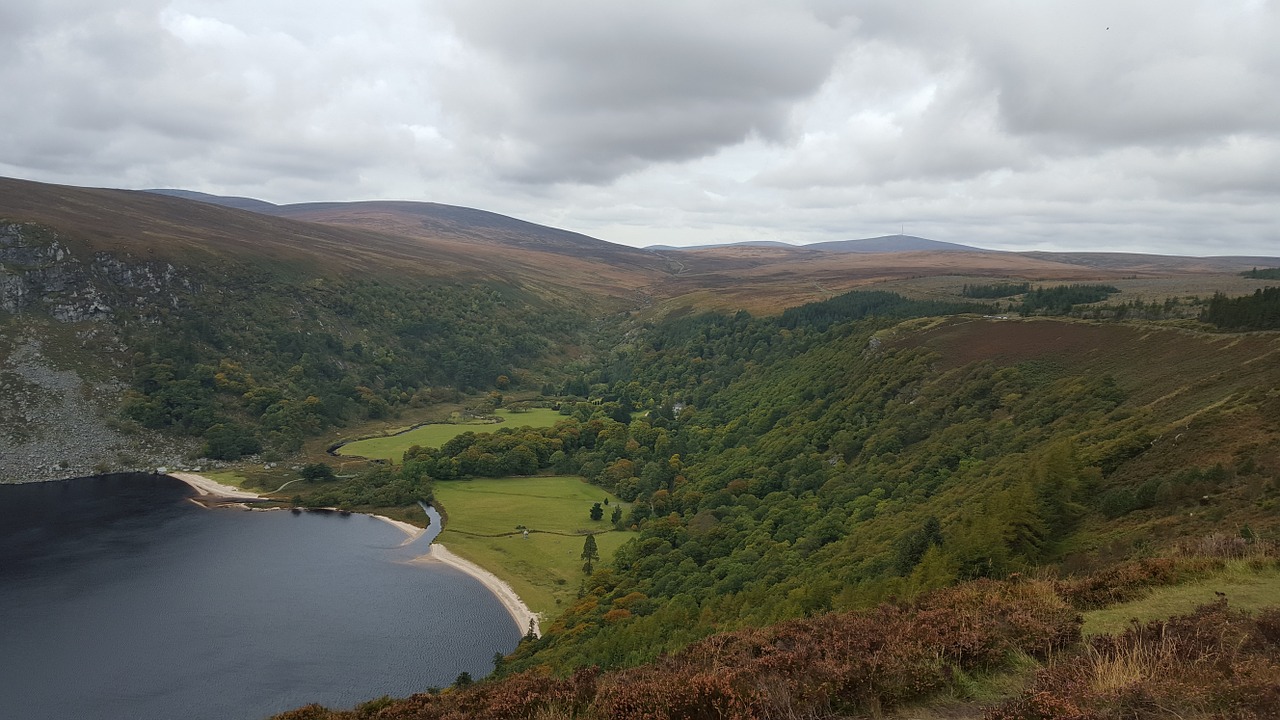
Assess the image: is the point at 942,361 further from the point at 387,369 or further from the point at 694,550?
the point at 387,369

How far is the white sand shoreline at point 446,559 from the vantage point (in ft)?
193

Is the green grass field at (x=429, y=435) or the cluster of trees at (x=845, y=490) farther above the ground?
the cluster of trees at (x=845, y=490)

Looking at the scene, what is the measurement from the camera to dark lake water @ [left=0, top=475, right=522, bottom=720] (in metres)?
46.8

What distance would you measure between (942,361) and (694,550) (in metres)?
37.0

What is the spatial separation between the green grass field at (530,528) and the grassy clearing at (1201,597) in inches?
1959

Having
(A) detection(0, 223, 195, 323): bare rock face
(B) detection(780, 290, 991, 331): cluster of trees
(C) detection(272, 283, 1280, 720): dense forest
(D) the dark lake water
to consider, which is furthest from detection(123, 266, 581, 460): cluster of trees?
(B) detection(780, 290, 991, 331): cluster of trees

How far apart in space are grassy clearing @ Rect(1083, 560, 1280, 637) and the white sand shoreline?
47481 mm

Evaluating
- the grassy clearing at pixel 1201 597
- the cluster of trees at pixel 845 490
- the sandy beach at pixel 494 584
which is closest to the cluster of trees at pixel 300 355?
the sandy beach at pixel 494 584

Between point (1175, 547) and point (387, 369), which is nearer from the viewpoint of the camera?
point (1175, 547)

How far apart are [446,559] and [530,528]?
10.9 meters

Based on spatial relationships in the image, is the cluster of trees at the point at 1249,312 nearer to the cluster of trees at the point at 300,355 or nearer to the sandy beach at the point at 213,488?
the sandy beach at the point at 213,488

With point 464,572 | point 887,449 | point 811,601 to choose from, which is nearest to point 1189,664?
point 811,601

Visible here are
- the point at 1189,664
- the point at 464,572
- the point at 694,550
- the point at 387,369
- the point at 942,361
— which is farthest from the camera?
the point at 387,369

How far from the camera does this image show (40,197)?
157 metres
